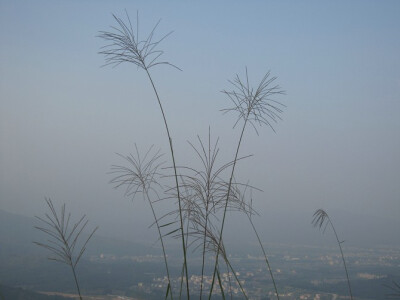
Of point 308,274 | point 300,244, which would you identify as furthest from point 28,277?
point 300,244

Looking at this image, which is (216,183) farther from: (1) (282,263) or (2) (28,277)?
(1) (282,263)

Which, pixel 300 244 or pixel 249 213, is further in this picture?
pixel 300 244

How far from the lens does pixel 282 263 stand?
15680 millimetres

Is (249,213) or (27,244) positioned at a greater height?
(27,244)

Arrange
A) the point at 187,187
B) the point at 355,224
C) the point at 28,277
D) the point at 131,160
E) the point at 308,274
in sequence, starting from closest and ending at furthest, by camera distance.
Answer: the point at 187,187
the point at 131,160
the point at 308,274
the point at 28,277
the point at 355,224

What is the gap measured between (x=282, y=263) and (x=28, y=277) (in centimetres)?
747

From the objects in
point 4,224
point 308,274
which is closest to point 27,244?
point 4,224

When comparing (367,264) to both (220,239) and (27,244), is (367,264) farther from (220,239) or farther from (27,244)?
(27,244)

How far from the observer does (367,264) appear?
35.1 feet

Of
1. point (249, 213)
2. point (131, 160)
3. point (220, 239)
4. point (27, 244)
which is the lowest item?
point (220, 239)

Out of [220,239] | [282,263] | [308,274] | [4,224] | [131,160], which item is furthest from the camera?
[4,224]

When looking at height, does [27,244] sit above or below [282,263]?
above

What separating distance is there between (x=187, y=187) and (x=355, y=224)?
2733cm

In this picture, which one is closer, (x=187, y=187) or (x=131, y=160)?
(x=187, y=187)
